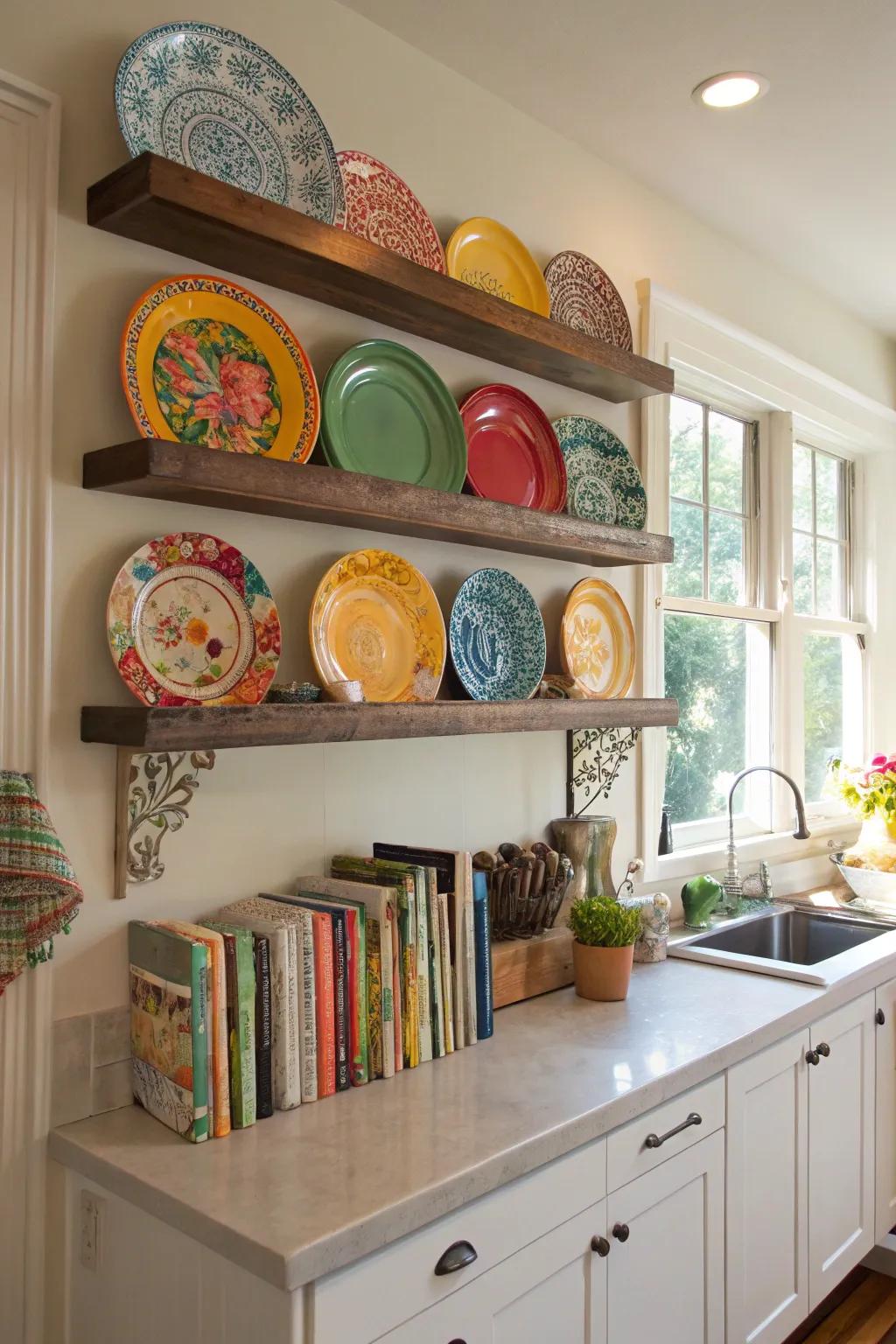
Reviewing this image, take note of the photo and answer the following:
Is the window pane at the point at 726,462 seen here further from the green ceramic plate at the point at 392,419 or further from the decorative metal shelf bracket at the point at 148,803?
the decorative metal shelf bracket at the point at 148,803

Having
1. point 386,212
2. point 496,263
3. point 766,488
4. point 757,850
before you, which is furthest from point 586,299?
point 757,850

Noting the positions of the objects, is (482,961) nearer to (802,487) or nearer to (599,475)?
(599,475)

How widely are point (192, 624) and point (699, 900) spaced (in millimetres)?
1520

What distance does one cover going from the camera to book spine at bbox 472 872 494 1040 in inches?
71.0

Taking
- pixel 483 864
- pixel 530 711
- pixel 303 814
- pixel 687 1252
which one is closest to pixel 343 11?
pixel 530 711

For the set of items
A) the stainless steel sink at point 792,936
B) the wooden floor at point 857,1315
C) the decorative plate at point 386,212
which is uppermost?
the decorative plate at point 386,212

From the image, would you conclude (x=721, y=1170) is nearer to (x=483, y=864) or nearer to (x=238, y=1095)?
(x=483, y=864)

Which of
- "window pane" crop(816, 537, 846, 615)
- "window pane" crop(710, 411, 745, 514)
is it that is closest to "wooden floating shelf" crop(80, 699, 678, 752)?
"window pane" crop(710, 411, 745, 514)

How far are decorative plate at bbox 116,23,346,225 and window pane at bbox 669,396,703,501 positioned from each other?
1.39 m

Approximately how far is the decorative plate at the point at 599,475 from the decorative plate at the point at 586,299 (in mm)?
207

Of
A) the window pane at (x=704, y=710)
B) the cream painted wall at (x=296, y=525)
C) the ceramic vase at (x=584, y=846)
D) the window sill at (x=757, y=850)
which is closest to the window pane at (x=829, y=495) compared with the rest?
the window pane at (x=704, y=710)

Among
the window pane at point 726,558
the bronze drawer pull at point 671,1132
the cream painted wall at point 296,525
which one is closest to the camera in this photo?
the cream painted wall at point 296,525

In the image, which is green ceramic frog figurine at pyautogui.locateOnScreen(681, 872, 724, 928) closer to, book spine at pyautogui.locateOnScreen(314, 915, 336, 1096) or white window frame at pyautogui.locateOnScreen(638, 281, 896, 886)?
white window frame at pyautogui.locateOnScreen(638, 281, 896, 886)

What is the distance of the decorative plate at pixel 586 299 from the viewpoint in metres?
2.35
